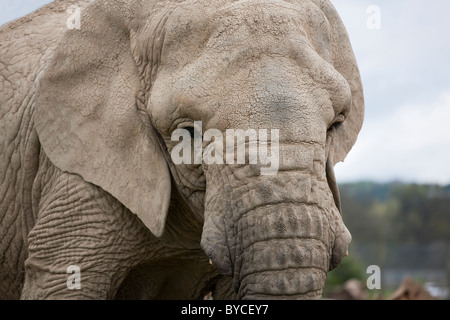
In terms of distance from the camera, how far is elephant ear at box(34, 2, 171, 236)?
171 inches

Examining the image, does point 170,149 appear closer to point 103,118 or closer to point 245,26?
point 103,118

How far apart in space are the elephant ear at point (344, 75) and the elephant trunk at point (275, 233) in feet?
2.11

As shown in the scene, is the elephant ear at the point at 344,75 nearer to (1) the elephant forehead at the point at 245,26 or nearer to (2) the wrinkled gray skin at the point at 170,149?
(2) the wrinkled gray skin at the point at 170,149

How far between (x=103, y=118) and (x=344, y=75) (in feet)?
3.96

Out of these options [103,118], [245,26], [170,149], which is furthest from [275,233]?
[103,118]

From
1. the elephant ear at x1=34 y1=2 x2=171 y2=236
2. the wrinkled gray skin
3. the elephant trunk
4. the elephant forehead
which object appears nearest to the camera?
the elephant trunk

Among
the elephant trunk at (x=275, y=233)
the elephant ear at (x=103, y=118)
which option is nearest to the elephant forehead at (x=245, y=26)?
the elephant ear at (x=103, y=118)

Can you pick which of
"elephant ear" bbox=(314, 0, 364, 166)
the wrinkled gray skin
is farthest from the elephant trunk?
"elephant ear" bbox=(314, 0, 364, 166)

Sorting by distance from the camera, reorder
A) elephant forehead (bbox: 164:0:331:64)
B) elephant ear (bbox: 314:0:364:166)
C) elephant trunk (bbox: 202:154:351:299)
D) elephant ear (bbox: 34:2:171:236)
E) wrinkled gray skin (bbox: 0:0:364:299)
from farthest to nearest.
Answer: elephant ear (bbox: 314:0:364:166) < elephant ear (bbox: 34:2:171:236) < elephant forehead (bbox: 164:0:331:64) < wrinkled gray skin (bbox: 0:0:364:299) < elephant trunk (bbox: 202:154:351:299)

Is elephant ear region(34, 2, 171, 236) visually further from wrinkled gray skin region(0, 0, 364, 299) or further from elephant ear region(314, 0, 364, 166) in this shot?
elephant ear region(314, 0, 364, 166)

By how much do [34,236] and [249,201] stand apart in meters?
1.41

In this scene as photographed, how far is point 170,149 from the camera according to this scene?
4.27 metres
